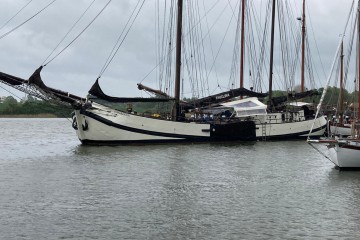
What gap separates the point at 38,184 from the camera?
73.0ft

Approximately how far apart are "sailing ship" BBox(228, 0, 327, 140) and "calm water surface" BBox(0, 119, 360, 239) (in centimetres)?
1577

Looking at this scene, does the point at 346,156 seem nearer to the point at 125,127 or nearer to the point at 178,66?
the point at 125,127

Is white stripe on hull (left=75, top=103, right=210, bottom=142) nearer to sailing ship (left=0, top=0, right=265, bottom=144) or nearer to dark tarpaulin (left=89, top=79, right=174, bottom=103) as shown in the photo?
sailing ship (left=0, top=0, right=265, bottom=144)

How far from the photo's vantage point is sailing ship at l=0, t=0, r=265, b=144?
130 feet

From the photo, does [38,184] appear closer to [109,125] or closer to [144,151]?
[144,151]

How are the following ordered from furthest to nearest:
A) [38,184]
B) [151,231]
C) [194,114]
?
[194,114] → [38,184] → [151,231]

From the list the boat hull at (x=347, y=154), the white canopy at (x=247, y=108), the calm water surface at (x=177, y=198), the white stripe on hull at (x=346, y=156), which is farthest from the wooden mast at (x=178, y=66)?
the white stripe on hull at (x=346, y=156)

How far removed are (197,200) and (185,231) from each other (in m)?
4.38

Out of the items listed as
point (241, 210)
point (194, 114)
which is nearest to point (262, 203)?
point (241, 210)

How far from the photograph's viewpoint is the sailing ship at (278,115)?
1916 inches

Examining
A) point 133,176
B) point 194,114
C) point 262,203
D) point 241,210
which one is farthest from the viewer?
point 194,114

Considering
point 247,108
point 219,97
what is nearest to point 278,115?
point 247,108

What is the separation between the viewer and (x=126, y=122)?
41.2m

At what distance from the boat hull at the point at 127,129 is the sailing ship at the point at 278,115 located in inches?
241
